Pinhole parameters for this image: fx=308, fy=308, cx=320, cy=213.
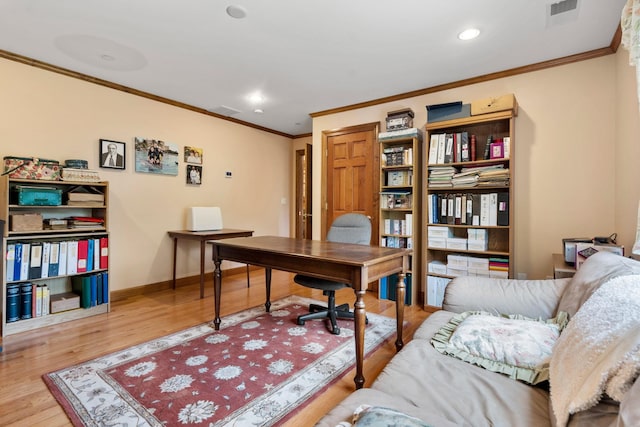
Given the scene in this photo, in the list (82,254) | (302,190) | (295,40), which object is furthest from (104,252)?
(302,190)

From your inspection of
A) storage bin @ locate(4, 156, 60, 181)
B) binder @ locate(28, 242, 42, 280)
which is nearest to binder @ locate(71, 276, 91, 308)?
binder @ locate(28, 242, 42, 280)

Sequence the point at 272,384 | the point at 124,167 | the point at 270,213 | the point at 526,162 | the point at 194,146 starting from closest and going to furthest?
→ the point at 272,384 < the point at 526,162 < the point at 124,167 < the point at 194,146 < the point at 270,213

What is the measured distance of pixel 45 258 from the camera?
2758mm

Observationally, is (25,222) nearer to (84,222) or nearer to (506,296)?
(84,222)

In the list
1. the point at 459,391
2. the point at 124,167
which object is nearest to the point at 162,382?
the point at 459,391

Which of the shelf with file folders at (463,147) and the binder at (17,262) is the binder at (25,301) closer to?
the binder at (17,262)

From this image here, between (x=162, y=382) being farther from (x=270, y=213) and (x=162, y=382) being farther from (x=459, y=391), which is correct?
(x=270, y=213)

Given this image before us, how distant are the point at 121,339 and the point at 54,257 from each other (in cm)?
107

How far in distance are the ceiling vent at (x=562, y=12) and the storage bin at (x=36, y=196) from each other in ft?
14.0

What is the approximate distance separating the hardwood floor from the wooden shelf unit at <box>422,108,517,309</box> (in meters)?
0.49

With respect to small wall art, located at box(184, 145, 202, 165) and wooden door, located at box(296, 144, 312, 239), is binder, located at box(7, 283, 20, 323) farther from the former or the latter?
wooden door, located at box(296, 144, 312, 239)

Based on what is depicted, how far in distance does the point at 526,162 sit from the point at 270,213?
12.6 ft

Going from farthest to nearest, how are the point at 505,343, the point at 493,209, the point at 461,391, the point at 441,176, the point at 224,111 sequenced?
the point at 224,111, the point at 441,176, the point at 493,209, the point at 505,343, the point at 461,391

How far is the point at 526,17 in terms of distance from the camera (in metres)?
2.26
